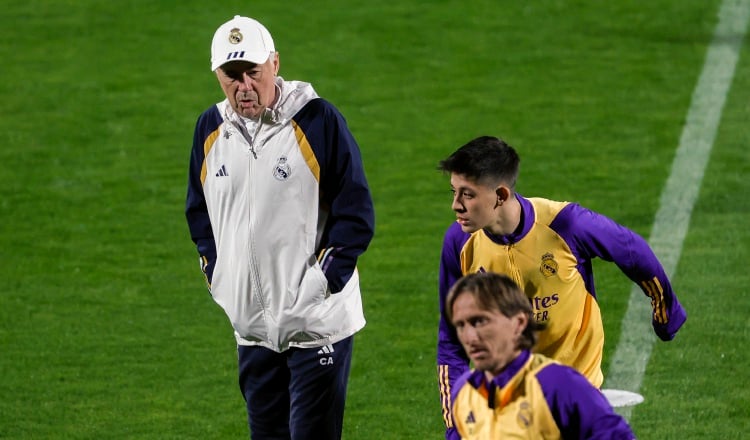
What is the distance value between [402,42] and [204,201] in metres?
7.97

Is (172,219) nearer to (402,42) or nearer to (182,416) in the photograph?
(182,416)

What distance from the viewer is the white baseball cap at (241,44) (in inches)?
191

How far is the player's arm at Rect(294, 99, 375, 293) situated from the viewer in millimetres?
4969

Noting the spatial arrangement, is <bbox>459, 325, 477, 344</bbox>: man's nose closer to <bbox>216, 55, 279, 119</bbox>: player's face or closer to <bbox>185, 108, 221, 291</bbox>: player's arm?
<bbox>216, 55, 279, 119</bbox>: player's face

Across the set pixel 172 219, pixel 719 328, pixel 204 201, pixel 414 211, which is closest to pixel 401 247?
pixel 414 211

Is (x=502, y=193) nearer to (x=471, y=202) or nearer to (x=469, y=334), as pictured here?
(x=471, y=202)

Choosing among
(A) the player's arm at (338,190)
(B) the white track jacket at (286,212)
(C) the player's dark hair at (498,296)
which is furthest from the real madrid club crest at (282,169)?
(C) the player's dark hair at (498,296)

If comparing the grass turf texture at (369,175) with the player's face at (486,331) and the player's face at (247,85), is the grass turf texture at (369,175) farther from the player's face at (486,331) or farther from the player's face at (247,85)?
the player's face at (486,331)

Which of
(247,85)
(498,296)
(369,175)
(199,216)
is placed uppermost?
(369,175)

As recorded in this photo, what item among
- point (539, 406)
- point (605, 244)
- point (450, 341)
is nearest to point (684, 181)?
point (605, 244)

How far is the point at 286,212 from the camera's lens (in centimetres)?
498

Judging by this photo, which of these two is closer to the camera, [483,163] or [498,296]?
[498,296]

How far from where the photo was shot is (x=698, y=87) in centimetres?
1189

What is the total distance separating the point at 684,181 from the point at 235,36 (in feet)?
19.2
